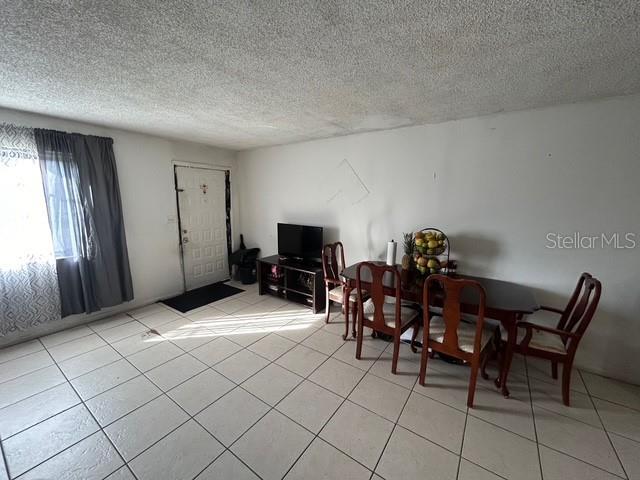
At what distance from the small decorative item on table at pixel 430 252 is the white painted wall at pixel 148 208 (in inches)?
136

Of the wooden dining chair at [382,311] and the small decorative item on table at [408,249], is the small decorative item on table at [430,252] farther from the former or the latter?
the wooden dining chair at [382,311]

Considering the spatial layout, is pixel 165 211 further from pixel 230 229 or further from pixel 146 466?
pixel 146 466

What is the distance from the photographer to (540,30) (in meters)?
1.19

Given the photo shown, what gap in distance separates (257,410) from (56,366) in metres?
1.98

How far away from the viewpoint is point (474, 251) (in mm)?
2613

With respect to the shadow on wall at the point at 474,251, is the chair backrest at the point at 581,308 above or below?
below

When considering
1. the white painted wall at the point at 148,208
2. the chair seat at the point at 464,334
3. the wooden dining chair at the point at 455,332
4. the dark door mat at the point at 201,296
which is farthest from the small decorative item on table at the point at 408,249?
the white painted wall at the point at 148,208

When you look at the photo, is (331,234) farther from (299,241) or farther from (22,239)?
(22,239)

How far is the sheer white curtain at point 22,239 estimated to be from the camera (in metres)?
2.40

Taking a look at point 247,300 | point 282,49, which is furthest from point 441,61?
point 247,300

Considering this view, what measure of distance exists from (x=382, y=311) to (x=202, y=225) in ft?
10.8

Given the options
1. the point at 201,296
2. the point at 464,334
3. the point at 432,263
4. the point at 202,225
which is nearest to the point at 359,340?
the point at 464,334

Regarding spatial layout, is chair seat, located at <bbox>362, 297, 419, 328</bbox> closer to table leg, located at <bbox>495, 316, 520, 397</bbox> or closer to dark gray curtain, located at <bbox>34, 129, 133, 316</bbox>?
table leg, located at <bbox>495, 316, 520, 397</bbox>

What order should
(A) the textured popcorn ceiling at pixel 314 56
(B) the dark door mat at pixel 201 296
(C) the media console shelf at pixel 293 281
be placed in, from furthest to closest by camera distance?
(B) the dark door mat at pixel 201 296
(C) the media console shelf at pixel 293 281
(A) the textured popcorn ceiling at pixel 314 56
